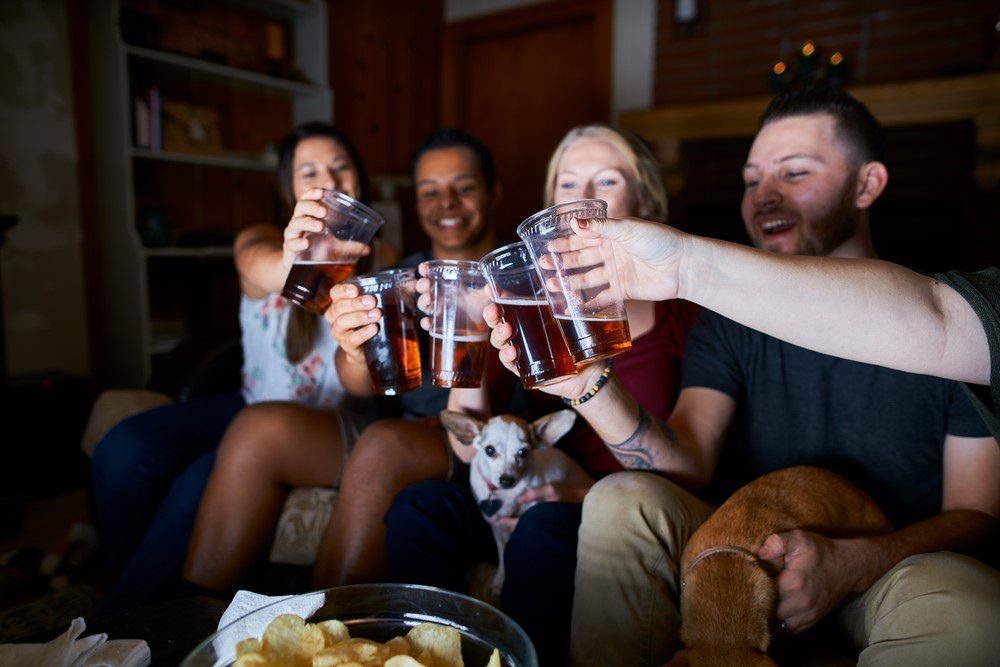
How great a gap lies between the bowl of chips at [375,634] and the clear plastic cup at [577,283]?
36cm

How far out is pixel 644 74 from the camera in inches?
165

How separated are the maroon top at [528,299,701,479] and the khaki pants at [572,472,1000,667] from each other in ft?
1.16

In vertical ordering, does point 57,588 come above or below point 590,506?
below

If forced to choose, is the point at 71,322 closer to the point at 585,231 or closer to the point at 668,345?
the point at 668,345

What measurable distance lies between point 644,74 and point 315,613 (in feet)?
13.4

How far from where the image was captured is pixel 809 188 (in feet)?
4.61

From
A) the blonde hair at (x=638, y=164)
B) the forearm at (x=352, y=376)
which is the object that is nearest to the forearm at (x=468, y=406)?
the forearm at (x=352, y=376)

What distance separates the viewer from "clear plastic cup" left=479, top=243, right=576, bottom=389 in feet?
2.97

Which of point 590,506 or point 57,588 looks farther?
point 57,588

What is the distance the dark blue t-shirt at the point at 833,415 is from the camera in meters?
1.24

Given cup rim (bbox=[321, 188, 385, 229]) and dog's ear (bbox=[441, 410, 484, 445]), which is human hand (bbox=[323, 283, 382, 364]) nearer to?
cup rim (bbox=[321, 188, 385, 229])

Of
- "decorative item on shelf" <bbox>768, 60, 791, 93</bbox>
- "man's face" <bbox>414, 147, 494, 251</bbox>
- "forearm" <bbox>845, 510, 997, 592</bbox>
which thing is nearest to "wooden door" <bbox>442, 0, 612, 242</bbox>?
"decorative item on shelf" <bbox>768, 60, 791, 93</bbox>

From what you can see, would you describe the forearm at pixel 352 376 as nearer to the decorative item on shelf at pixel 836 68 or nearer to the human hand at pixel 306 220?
the human hand at pixel 306 220

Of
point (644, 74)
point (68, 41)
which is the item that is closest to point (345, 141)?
point (68, 41)
